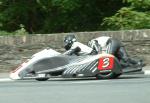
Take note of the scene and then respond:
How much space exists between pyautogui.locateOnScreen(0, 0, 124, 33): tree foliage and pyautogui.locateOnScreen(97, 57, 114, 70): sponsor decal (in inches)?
329

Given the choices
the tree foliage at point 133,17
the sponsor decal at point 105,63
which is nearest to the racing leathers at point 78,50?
the sponsor decal at point 105,63

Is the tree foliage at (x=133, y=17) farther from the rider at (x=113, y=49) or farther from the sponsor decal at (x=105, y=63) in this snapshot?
the sponsor decal at (x=105, y=63)

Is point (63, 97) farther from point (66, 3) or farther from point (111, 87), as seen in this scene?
point (66, 3)

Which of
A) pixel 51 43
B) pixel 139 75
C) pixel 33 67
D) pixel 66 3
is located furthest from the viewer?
pixel 66 3

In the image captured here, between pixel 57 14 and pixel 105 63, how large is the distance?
30.0ft

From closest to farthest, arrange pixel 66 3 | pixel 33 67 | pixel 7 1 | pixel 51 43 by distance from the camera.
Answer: pixel 33 67
pixel 51 43
pixel 66 3
pixel 7 1

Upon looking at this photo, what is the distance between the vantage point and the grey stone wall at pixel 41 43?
1728 cm

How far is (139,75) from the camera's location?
1559cm

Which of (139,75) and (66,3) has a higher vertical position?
(66,3)

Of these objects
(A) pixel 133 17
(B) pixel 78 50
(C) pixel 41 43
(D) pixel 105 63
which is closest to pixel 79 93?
(D) pixel 105 63

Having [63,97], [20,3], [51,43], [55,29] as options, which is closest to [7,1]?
[20,3]

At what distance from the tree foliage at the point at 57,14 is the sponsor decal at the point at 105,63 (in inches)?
329

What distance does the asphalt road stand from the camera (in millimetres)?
10023

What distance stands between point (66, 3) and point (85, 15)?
179 centimetres
